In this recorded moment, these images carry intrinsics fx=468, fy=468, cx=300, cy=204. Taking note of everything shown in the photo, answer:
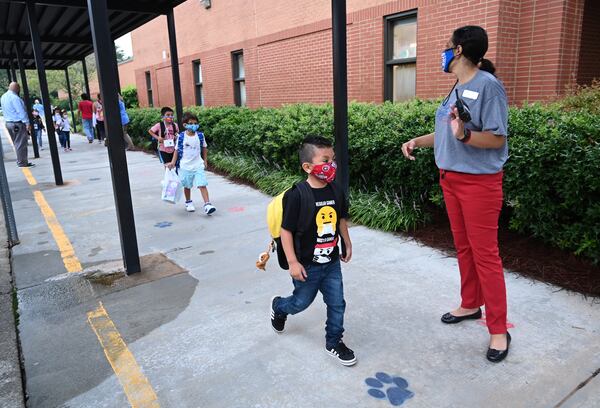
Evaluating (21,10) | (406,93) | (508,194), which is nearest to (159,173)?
(21,10)

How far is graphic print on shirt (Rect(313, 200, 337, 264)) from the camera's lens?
9.21 ft

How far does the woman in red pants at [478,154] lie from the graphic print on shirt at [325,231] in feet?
2.72

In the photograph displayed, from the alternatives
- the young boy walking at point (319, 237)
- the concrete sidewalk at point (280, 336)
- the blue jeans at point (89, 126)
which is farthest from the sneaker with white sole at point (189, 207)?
the blue jeans at point (89, 126)

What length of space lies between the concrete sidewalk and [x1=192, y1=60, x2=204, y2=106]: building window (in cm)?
1314

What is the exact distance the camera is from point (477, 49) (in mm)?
2764

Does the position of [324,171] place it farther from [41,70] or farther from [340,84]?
[41,70]

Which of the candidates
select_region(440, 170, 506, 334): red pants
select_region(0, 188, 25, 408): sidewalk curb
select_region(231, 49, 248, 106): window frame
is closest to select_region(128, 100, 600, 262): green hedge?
select_region(440, 170, 506, 334): red pants

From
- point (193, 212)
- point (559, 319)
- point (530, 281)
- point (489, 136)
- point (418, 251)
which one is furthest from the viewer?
point (193, 212)

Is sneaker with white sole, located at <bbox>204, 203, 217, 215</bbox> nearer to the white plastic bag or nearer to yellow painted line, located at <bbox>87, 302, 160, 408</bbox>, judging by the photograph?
the white plastic bag

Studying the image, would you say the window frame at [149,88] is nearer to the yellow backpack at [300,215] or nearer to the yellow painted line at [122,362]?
the yellow painted line at [122,362]

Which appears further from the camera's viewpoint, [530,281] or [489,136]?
[530,281]

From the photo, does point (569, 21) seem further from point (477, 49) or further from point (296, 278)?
point (296, 278)

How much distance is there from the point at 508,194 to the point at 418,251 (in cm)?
108

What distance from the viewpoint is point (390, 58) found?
927 centimetres
